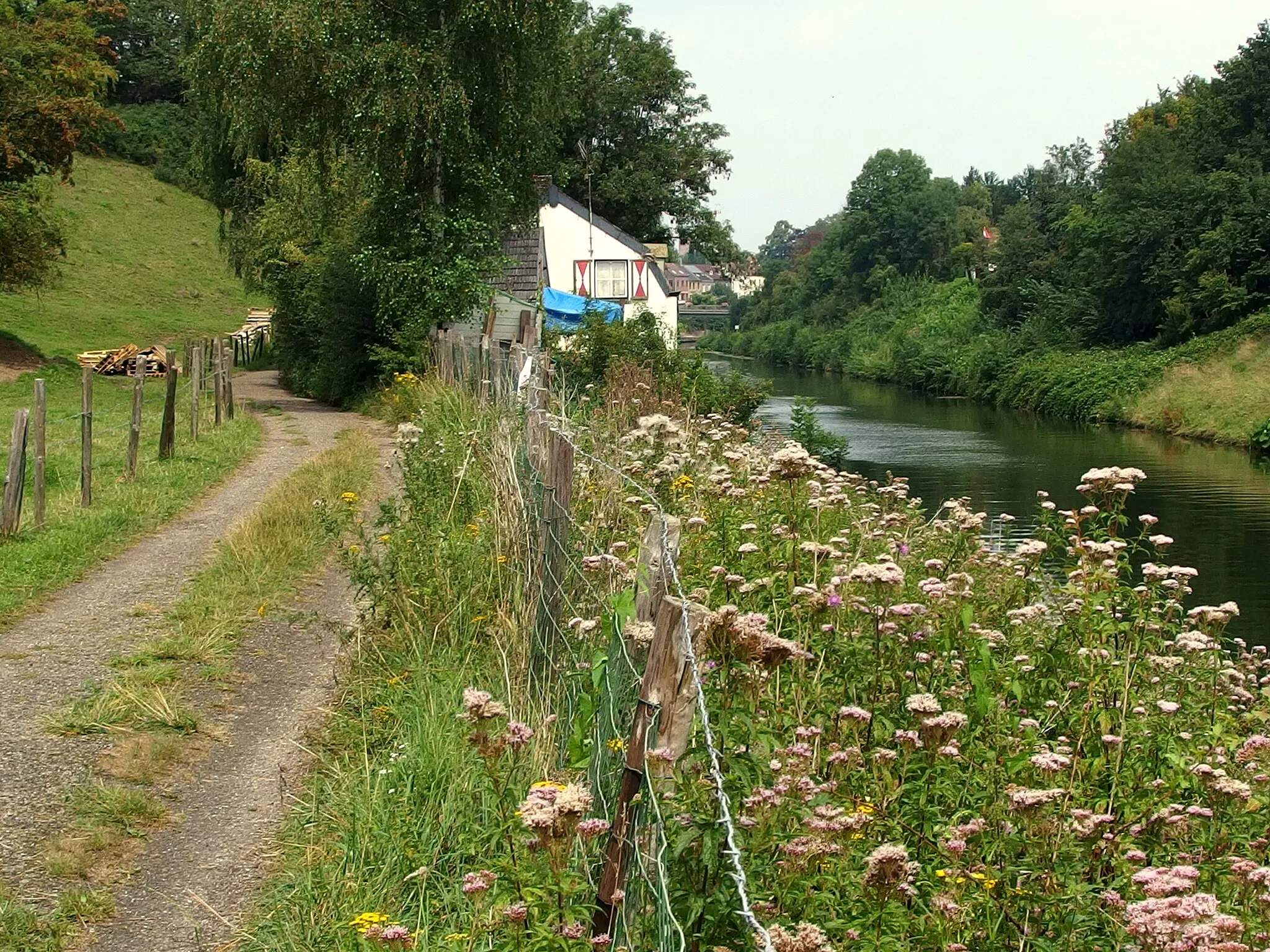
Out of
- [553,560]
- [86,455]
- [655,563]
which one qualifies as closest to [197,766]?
[553,560]

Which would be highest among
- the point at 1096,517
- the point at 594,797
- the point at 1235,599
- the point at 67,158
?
the point at 67,158

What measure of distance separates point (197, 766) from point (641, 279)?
39.9m

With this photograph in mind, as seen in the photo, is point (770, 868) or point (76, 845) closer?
point (770, 868)

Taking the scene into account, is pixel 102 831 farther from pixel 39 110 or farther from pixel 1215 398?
pixel 1215 398

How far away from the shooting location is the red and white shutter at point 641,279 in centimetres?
4538

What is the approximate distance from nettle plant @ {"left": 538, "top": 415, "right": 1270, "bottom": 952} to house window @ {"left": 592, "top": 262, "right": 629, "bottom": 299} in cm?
3769

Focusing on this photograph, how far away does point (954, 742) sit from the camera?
4812mm

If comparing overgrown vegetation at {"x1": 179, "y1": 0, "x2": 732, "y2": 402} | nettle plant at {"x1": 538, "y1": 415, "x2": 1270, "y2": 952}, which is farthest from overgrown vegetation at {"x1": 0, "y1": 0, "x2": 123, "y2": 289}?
nettle plant at {"x1": 538, "y1": 415, "x2": 1270, "y2": 952}

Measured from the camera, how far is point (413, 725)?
6.33 m

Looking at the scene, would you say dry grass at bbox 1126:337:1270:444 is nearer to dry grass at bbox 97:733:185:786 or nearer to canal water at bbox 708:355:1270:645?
canal water at bbox 708:355:1270:645

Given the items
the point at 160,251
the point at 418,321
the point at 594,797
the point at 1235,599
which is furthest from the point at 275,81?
the point at 160,251

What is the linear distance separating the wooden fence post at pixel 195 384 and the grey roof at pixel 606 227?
22959 millimetres

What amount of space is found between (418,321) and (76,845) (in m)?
21.6

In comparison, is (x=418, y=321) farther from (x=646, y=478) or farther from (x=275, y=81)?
(x=646, y=478)
